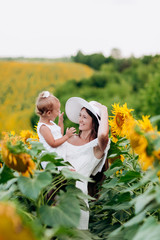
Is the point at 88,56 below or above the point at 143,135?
above

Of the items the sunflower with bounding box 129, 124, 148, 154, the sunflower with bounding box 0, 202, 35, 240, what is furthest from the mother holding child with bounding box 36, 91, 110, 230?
the sunflower with bounding box 0, 202, 35, 240

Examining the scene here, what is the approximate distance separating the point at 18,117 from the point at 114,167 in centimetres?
2628

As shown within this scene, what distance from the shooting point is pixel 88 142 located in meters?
2.62

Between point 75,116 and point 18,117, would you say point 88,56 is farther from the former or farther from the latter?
point 75,116

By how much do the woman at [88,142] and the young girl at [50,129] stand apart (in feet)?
0.29

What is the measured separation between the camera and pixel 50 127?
2.68 m

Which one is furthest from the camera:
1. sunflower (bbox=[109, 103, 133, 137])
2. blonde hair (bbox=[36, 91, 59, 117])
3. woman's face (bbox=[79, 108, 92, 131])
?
blonde hair (bbox=[36, 91, 59, 117])

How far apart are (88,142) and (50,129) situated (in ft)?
1.04

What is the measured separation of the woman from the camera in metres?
2.44

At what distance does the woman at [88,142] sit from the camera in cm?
244

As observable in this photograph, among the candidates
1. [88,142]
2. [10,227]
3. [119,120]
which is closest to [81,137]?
[88,142]

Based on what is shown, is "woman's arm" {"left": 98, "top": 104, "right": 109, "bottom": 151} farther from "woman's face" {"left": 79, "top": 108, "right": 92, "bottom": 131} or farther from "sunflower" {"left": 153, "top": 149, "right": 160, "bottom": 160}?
"sunflower" {"left": 153, "top": 149, "right": 160, "bottom": 160}

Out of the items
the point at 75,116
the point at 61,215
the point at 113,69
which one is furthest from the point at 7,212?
the point at 113,69

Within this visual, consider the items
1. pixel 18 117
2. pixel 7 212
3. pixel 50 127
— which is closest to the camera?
pixel 7 212
